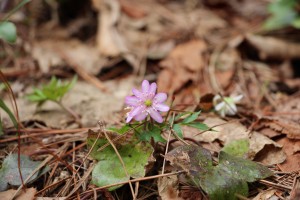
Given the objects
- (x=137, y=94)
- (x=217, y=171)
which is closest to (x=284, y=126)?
(x=217, y=171)

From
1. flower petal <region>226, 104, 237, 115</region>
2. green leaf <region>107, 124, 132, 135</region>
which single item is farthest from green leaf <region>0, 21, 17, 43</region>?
flower petal <region>226, 104, 237, 115</region>

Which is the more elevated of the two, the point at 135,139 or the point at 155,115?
the point at 155,115

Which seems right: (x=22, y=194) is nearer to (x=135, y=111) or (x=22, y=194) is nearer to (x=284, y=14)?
(x=135, y=111)

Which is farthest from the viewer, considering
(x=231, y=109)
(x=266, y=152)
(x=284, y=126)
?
(x=231, y=109)

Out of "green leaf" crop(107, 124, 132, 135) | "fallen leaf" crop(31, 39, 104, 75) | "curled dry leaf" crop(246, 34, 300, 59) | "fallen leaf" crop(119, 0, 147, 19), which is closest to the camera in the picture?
"green leaf" crop(107, 124, 132, 135)

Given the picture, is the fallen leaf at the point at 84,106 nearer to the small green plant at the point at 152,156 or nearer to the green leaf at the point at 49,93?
the green leaf at the point at 49,93

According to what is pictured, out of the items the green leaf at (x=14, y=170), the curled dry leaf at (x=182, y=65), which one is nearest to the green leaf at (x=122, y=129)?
the green leaf at (x=14, y=170)

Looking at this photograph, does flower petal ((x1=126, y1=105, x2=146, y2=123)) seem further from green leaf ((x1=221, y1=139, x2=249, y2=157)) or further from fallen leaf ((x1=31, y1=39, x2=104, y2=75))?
fallen leaf ((x1=31, y1=39, x2=104, y2=75))
